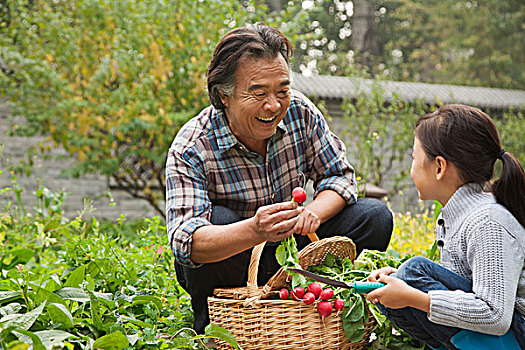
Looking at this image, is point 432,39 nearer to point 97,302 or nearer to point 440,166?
point 440,166

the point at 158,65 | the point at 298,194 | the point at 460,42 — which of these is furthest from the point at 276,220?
the point at 460,42

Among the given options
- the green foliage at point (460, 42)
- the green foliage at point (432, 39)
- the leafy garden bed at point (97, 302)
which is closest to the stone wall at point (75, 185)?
the leafy garden bed at point (97, 302)

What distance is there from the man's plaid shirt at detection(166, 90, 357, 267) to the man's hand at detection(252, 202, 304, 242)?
0.30 meters

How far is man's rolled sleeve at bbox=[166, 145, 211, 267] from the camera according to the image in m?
1.92

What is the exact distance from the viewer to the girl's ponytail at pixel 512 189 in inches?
65.2

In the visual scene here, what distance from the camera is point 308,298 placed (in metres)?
1.76

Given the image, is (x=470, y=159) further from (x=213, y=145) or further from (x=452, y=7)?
(x=452, y=7)

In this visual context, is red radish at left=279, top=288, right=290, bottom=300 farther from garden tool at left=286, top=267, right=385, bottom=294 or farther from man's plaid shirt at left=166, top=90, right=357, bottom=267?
man's plaid shirt at left=166, top=90, right=357, bottom=267

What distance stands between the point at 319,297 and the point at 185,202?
60 centimetres

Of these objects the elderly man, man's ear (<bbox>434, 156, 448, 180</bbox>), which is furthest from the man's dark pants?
man's ear (<bbox>434, 156, 448, 180</bbox>)

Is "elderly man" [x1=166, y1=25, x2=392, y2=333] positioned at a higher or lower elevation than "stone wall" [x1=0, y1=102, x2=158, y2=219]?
higher

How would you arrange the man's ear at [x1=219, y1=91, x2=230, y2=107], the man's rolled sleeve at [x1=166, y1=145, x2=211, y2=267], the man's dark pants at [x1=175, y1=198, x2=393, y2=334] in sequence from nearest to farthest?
the man's rolled sleeve at [x1=166, y1=145, x2=211, y2=267] < the man's dark pants at [x1=175, y1=198, x2=393, y2=334] < the man's ear at [x1=219, y1=91, x2=230, y2=107]

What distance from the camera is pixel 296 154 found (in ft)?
7.65

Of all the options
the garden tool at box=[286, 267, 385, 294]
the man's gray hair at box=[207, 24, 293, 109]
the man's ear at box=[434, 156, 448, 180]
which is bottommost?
the garden tool at box=[286, 267, 385, 294]
